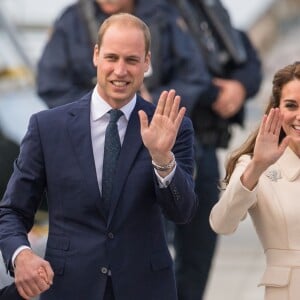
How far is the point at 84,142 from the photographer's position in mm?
5504

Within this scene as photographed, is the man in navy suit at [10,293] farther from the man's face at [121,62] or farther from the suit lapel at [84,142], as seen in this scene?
the man's face at [121,62]

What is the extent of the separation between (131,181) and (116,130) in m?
0.20

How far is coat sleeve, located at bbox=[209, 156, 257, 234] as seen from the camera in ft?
17.8

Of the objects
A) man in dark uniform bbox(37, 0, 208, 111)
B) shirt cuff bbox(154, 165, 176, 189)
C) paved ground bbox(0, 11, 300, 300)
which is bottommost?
paved ground bbox(0, 11, 300, 300)

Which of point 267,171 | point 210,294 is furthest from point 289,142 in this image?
point 210,294

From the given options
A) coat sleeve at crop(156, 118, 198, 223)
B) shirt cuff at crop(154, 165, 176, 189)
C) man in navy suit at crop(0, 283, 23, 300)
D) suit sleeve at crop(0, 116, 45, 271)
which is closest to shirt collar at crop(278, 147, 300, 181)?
coat sleeve at crop(156, 118, 198, 223)

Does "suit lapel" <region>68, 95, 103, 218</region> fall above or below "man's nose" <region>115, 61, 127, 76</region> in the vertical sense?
below

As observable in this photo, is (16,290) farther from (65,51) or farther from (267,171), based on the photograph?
(65,51)

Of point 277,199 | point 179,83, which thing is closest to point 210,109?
point 179,83

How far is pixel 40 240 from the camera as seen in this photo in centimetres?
703

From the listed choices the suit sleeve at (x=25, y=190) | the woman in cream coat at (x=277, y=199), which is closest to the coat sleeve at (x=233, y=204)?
the woman in cream coat at (x=277, y=199)

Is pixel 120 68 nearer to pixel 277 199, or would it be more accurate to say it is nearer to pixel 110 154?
pixel 110 154

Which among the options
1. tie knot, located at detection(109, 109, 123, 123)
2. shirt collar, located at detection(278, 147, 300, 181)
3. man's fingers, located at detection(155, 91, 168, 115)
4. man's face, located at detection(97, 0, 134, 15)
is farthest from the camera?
man's face, located at detection(97, 0, 134, 15)

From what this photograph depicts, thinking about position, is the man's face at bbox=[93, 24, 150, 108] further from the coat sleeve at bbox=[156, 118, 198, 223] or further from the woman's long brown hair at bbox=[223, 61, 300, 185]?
the woman's long brown hair at bbox=[223, 61, 300, 185]
